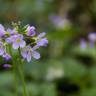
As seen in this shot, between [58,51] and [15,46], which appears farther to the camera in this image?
[58,51]

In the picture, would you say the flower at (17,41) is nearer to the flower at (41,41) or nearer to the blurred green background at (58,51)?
the flower at (41,41)

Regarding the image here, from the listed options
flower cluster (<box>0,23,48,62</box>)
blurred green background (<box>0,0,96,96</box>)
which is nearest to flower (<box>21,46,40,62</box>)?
flower cluster (<box>0,23,48,62</box>)

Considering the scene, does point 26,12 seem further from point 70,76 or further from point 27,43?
point 27,43

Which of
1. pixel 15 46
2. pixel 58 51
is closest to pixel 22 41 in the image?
pixel 15 46

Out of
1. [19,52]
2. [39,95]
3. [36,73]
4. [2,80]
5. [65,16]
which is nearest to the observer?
[19,52]

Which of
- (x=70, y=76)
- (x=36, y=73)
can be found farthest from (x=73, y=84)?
(x=36, y=73)

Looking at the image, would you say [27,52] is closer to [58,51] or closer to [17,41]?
[17,41]

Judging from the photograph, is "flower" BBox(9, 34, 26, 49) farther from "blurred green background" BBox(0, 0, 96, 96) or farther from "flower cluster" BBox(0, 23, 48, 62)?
"blurred green background" BBox(0, 0, 96, 96)
